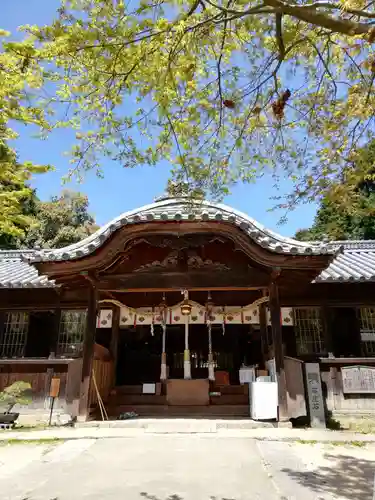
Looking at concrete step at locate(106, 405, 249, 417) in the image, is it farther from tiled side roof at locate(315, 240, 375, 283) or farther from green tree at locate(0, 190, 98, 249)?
green tree at locate(0, 190, 98, 249)

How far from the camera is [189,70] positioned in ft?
19.2

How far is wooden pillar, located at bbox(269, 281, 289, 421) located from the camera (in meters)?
9.21

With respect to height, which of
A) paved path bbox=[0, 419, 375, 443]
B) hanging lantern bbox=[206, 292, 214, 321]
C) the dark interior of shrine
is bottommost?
paved path bbox=[0, 419, 375, 443]

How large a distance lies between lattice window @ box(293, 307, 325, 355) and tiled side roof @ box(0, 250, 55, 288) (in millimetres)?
7720

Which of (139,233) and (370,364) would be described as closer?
(139,233)

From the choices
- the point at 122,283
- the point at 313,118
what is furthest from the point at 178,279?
the point at 313,118

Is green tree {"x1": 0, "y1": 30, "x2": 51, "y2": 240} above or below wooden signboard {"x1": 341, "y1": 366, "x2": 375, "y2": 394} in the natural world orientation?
above

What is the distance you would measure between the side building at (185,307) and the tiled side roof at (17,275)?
0.17 feet

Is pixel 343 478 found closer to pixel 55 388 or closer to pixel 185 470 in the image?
pixel 185 470

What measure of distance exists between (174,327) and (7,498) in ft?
39.7

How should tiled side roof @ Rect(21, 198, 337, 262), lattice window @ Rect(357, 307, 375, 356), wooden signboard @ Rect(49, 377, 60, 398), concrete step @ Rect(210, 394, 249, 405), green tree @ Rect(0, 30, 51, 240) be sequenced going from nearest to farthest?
green tree @ Rect(0, 30, 51, 240)
tiled side roof @ Rect(21, 198, 337, 262)
wooden signboard @ Rect(49, 377, 60, 398)
lattice window @ Rect(357, 307, 375, 356)
concrete step @ Rect(210, 394, 249, 405)

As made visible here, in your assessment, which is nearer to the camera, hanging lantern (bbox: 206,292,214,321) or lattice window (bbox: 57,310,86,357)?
lattice window (bbox: 57,310,86,357)

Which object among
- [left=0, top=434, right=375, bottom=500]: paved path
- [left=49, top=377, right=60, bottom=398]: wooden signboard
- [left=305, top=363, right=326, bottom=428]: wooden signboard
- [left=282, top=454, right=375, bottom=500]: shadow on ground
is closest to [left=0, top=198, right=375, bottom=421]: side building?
[left=305, top=363, right=326, bottom=428]: wooden signboard

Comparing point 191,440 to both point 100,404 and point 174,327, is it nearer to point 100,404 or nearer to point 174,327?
point 100,404
